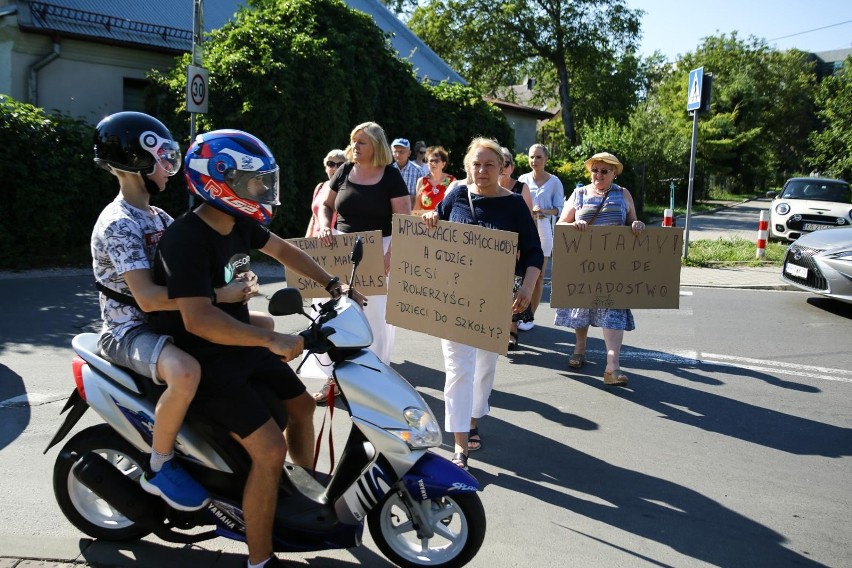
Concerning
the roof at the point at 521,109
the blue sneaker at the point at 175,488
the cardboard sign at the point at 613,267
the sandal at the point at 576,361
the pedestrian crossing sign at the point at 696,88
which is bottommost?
the sandal at the point at 576,361

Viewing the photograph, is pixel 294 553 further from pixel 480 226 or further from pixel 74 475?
pixel 480 226

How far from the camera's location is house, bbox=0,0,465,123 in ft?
54.0

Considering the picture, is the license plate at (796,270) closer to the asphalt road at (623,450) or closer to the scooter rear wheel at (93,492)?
the asphalt road at (623,450)

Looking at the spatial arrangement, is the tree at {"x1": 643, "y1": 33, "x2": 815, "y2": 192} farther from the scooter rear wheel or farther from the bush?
the scooter rear wheel

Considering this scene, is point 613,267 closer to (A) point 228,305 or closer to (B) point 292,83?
(A) point 228,305

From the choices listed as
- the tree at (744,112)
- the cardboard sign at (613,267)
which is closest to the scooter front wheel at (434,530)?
the cardboard sign at (613,267)

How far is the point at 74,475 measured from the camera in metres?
3.42

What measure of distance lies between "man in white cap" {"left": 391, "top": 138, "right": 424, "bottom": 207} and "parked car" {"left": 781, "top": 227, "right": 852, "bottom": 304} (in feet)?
16.9

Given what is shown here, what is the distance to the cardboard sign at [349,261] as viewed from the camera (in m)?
5.49

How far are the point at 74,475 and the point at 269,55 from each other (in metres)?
11.3

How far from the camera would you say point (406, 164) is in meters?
9.57

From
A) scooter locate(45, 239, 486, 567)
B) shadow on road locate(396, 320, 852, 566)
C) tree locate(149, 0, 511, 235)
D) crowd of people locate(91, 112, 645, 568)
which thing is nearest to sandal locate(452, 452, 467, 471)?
shadow on road locate(396, 320, 852, 566)

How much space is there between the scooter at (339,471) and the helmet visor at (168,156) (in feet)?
2.92

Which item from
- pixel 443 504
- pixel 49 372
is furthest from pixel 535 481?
pixel 49 372
